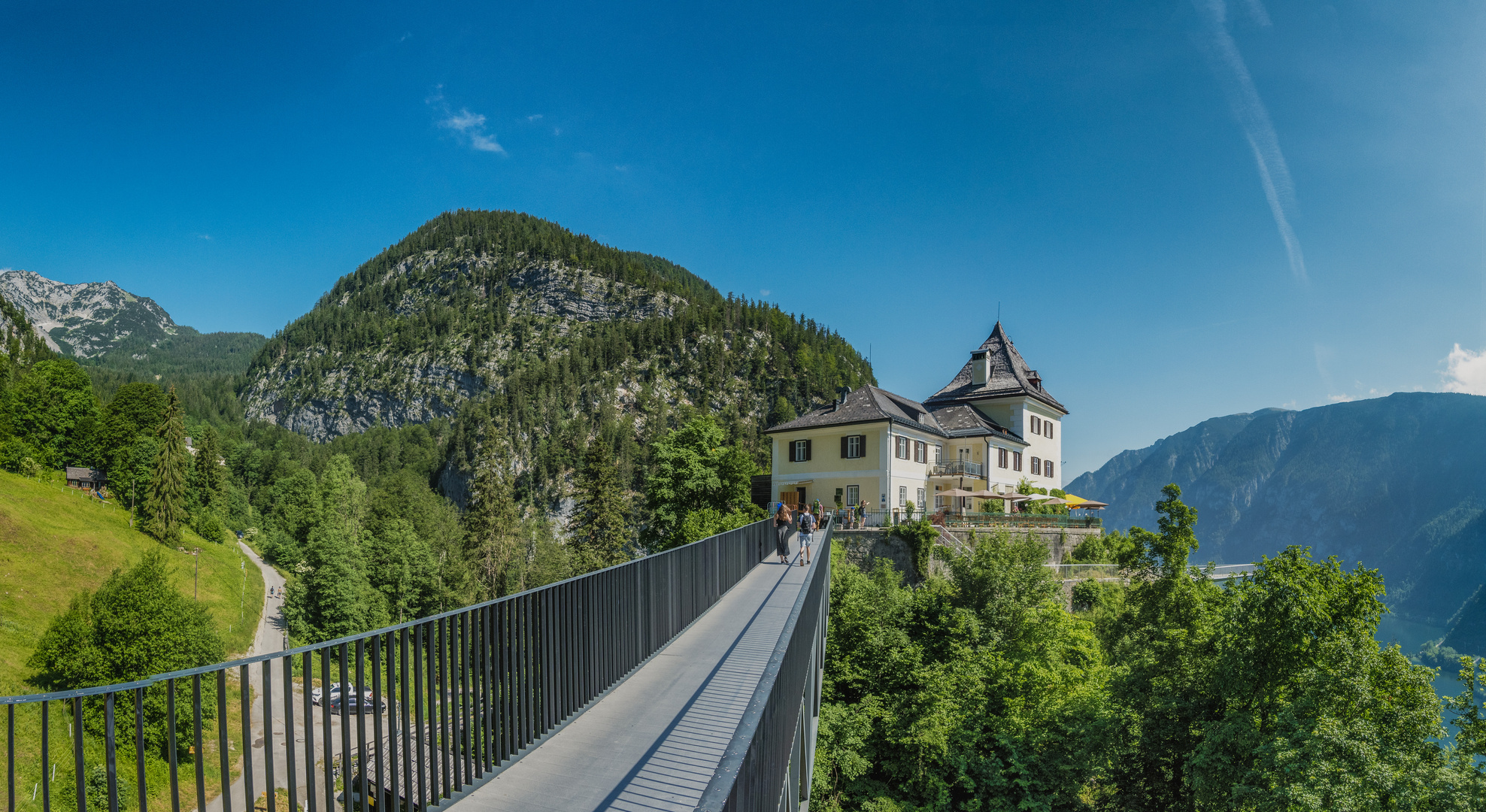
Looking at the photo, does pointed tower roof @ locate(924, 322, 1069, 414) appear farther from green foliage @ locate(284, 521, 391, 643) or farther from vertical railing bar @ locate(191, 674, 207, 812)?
vertical railing bar @ locate(191, 674, 207, 812)

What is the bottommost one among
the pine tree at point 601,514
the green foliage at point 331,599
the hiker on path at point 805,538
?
the green foliage at point 331,599

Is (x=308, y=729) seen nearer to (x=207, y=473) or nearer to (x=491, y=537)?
(x=491, y=537)

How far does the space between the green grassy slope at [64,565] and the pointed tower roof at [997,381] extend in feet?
183

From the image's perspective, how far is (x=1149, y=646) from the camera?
2550 centimetres

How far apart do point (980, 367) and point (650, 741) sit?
50.6 m

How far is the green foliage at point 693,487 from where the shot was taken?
124ft

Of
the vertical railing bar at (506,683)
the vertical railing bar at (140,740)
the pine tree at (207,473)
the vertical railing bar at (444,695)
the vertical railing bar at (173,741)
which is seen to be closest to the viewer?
the vertical railing bar at (140,740)

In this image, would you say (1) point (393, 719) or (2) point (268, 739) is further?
(1) point (393, 719)

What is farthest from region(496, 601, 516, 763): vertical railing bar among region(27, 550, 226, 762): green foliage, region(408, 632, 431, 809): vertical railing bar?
region(27, 550, 226, 762): green foliage

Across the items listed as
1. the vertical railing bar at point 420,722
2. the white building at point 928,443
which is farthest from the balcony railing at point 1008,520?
the vertical railing bar at point 420,722

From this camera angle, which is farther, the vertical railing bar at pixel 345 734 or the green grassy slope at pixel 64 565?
the green grassy slope at pixel 64 565

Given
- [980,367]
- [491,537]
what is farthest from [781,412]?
[980,367]

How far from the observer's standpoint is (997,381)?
51500 mm

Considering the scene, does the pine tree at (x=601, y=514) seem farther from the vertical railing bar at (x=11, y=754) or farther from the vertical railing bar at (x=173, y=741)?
the vertical railing bar at (x=11, y=754)
